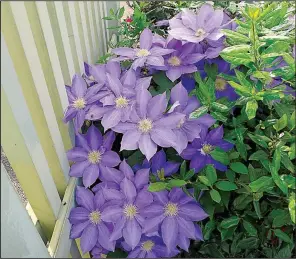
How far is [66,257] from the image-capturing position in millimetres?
1109

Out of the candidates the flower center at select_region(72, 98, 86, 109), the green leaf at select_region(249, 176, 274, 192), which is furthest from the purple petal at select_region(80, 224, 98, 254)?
the green leaf at select_region(249, 176, 274, 192)

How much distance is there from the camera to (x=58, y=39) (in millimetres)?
994

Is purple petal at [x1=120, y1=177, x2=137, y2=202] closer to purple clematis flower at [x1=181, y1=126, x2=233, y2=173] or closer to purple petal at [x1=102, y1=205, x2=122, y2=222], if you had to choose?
purple petal at [x1=102, y1=205, x2=122, y2=222]

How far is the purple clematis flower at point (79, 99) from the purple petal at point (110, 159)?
10cm

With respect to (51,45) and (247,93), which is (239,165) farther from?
(51,45)

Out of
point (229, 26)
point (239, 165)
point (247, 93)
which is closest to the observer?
point (247, 93)

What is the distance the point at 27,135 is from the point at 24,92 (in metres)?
0.09

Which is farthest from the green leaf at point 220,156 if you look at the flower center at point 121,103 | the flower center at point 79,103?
the flower center at point 79,103

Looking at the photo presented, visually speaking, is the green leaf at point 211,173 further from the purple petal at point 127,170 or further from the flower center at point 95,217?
the flower center at point 95,217

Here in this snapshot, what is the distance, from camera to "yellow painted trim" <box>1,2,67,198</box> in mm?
710

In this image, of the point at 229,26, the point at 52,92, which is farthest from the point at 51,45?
the point at 229,26

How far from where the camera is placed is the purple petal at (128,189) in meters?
0.95

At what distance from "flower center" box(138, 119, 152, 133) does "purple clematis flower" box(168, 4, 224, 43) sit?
9.4 inches

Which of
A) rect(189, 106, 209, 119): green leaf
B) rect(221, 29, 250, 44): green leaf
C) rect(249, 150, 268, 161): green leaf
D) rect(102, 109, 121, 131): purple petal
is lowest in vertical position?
rect(249, 150, 268, 161): green leaf
